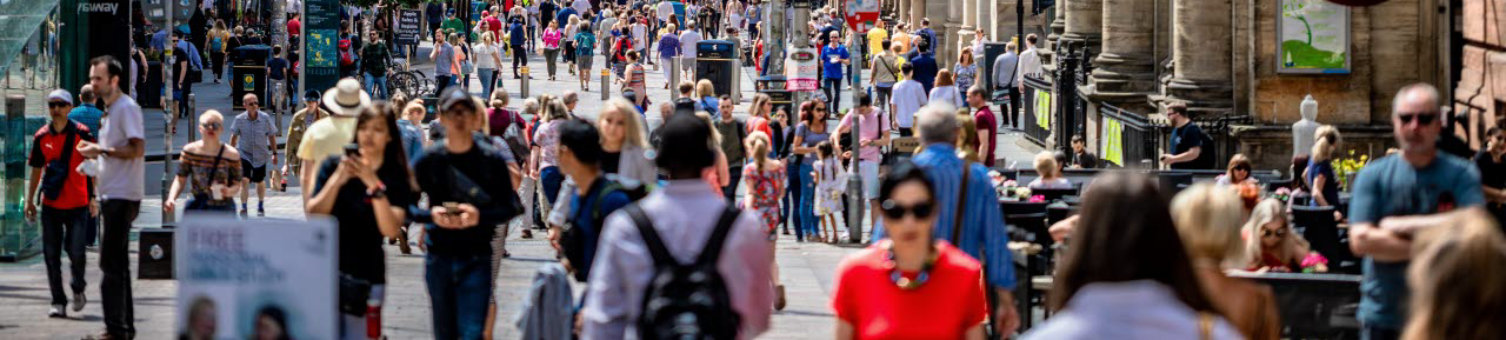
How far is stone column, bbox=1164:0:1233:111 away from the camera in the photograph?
2512 centimetres

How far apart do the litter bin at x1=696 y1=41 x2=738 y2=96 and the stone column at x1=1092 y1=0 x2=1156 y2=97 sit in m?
8.92

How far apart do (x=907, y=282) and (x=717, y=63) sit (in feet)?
101

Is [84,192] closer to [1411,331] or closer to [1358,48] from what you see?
[1411,331]

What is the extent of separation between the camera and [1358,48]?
23.2 metres

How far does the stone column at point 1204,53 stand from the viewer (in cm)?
2512

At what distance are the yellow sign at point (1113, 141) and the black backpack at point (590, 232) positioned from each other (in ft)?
53.2

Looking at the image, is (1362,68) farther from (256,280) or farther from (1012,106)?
(256,280)

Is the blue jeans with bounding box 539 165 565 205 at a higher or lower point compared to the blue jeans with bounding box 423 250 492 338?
higher

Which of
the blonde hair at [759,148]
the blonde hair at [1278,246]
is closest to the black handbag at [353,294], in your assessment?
the blonde hair at [1278,246]

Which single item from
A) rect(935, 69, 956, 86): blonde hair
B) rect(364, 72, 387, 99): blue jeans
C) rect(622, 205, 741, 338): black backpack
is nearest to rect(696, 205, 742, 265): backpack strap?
rect(622, 205, 741, 338): black backpack

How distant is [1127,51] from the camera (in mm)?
29906

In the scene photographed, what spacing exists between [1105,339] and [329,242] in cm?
288

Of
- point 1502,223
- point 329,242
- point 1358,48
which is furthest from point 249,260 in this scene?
point 1358,48

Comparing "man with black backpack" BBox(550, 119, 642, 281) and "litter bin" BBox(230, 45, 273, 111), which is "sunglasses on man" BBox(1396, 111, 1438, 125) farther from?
"litter bin" BBox(230, 45, 273, 111)
